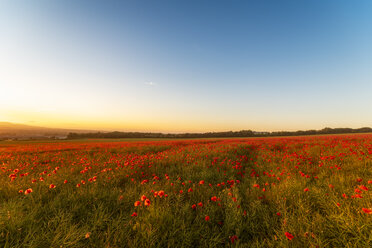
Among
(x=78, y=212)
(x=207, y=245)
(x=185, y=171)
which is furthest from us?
(x=185, y=171)

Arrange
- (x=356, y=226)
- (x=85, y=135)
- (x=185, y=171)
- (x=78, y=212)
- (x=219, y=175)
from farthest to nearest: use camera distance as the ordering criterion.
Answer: (x=85, y=135) → (x=185, y=171) → (x=219, y=175) → (x=78, y=212) → (x=356, y=226)

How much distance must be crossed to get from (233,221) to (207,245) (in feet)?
1.93

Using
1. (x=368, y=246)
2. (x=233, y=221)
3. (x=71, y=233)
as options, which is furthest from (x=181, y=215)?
(x=368, y=246)

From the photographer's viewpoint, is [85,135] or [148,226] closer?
[148,226]

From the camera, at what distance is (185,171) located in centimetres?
505

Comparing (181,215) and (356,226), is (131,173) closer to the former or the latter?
(181,215)

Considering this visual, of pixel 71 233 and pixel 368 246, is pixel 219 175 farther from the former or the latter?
pixel 71 233

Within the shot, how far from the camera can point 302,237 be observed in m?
1.90

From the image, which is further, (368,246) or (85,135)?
(85,135)

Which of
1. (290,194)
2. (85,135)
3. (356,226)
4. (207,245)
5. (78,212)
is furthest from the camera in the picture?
(85,135)

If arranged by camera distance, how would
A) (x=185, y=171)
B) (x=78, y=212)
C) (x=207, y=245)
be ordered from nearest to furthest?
(x=207, y=245)
(x=78, y=212)
(x=185, y=171)

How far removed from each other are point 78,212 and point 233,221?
112 inches

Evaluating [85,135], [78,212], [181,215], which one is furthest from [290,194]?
[85,135]

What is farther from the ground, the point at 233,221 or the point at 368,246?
the point at 368,246
